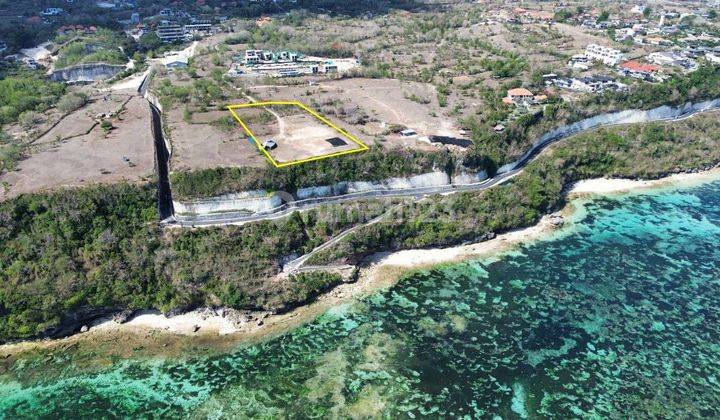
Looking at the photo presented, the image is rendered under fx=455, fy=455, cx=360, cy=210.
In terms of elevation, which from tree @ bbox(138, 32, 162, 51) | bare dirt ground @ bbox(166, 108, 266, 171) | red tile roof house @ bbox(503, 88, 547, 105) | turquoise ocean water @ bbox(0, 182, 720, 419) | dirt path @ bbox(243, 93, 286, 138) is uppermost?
tree @ bbox(138, 32, 162, 51)

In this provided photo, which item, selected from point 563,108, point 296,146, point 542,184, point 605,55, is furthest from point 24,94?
point 605,55

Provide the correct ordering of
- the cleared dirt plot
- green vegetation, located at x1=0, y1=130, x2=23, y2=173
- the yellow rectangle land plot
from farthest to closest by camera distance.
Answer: the cleared dirt plot
the yellow rectangle land plot
green vegetation, located at x1=0, y1=130, x2=23, y2=173

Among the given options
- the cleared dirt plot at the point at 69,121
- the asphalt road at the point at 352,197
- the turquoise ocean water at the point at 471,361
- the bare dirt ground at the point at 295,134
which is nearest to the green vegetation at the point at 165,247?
the asphalt road at the point at 352,197

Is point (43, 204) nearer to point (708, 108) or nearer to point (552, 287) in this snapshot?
point (552, 287)

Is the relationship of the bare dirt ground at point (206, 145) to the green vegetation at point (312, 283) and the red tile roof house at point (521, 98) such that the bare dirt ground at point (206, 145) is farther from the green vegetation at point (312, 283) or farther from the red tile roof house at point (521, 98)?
the red tile roof house at point (521, 98)

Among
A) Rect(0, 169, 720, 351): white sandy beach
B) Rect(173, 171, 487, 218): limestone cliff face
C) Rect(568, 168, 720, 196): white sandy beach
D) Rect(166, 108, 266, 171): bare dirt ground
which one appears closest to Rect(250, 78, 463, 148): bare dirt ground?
Rect(173, 171, 487, 218): limestone cliff face

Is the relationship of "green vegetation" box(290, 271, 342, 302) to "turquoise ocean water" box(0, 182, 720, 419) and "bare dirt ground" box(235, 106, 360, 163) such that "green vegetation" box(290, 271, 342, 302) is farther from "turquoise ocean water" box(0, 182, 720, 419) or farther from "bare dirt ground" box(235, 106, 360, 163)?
"bare dirt ground" box(235, 106, 360, 163)

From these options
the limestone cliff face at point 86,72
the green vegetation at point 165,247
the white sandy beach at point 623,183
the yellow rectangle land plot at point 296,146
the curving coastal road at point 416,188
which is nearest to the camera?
the green vegetation at point 165,247
